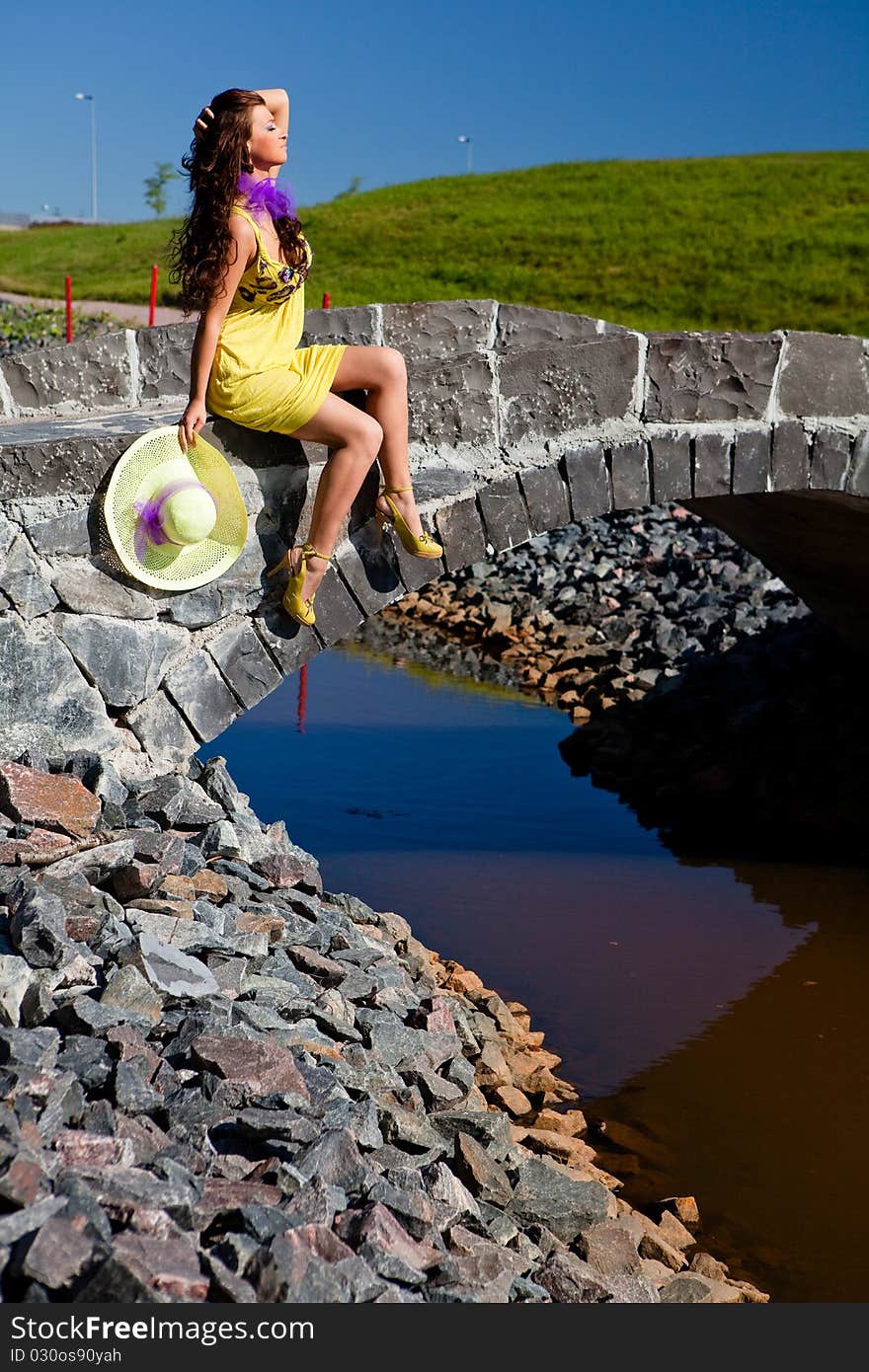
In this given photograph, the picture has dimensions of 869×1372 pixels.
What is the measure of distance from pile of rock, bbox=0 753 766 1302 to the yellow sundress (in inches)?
48.1

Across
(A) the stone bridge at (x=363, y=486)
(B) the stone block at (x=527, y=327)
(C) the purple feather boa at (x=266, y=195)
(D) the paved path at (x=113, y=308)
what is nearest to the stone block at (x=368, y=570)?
(A) the stone bridge at (x=363, y=486)

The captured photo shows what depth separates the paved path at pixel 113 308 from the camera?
24.6 metres

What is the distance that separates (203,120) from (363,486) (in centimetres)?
130

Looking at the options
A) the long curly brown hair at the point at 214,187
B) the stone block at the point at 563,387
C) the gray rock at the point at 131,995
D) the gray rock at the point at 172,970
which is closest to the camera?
the gray rock at the point at 131,995

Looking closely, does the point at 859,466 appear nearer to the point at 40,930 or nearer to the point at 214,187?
the point at 214,187

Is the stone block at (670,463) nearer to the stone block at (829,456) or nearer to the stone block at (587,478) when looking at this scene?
the stone block at (587,478)

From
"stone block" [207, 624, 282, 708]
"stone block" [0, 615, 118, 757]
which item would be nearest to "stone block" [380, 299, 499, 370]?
"stone block" [207, 624, 282, 708]

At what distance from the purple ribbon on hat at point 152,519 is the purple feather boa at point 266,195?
0.90m

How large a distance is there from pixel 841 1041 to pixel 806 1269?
1.65m

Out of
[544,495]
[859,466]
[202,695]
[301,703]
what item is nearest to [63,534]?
[202,695]

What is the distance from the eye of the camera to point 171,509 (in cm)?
465

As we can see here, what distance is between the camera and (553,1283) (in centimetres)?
318

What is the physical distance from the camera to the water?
464 centimetres

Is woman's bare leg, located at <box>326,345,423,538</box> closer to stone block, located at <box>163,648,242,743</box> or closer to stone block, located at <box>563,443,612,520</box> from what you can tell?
stone block, located at <box>563,443,612,520</box>
